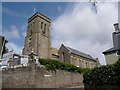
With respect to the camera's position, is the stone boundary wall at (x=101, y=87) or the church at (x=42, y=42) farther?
the church at (x=42, y=42)

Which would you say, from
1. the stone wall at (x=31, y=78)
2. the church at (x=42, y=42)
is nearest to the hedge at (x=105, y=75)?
the stone wall at (x=31, y=78)

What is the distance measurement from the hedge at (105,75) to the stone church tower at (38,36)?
17820 mm

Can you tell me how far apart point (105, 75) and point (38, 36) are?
21.7 metres

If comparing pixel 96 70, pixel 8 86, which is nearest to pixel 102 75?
pixel 96 70

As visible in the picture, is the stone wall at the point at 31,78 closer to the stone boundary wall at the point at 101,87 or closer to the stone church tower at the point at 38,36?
the stone boundary wall at the point at 101,87

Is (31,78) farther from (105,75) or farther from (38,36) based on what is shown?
(38,36)

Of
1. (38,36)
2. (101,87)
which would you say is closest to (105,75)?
(101,87)

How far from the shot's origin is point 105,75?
34.3ft

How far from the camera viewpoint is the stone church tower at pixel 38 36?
28.7 metres

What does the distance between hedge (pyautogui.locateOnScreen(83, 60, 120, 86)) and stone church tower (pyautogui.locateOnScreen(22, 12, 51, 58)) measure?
17.8m

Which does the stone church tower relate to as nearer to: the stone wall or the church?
the church

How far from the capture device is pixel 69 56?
1198 inches

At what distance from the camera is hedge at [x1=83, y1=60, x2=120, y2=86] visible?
9.45m

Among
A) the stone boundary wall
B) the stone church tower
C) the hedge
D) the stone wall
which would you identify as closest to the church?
the stone church tower
